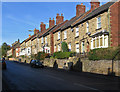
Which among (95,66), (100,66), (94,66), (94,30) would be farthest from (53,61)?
(100,66)

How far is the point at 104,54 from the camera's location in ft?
63.2

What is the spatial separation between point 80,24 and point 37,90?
22.0 meters

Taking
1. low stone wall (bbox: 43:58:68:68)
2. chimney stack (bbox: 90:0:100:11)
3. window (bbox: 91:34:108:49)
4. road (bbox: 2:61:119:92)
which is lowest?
road (bbox: 2:61:119:92)

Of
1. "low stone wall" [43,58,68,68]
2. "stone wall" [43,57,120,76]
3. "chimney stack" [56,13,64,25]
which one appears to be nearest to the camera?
"stone wall" [43,57,120,76]

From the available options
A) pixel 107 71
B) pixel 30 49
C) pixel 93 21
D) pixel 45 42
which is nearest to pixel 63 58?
pixel 93 21

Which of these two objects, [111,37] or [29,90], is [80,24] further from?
[29,90]

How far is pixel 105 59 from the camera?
752 inches

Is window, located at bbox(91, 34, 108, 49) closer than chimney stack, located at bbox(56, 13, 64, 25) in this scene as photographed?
Yes

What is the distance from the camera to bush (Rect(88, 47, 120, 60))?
1805cm

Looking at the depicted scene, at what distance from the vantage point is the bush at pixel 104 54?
18048 millimetres

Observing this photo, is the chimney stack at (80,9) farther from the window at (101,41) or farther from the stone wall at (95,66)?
the window at (101,41)

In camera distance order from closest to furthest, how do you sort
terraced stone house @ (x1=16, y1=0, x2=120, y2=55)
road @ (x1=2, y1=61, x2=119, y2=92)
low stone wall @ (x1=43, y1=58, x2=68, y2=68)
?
road @ (x1=2, y1=61, x2=119, y2=92) → terraced stone house @ (x1=16, y1=0, x2=120, y2=55) → low stone wall @ (x1=43, y1=58, x2=68, y2=68)

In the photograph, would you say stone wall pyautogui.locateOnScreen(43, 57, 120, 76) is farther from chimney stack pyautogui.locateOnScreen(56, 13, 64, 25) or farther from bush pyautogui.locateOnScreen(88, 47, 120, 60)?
chimney stack pyautogui.locateOnScreen(56, 13, 64, 25)

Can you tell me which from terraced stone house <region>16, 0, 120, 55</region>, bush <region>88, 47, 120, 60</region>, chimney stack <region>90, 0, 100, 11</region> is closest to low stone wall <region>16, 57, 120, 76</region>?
bush <region>88, 47, 120, 60</region>
